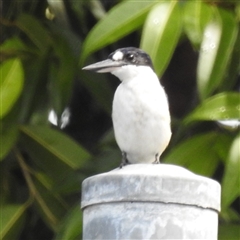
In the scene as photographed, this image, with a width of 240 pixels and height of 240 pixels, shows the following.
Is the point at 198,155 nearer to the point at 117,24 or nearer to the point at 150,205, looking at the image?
the point at 117,24

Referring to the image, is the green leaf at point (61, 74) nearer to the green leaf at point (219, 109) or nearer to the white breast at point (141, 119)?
the green leaf at point (219, 109)

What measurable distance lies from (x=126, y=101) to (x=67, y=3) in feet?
2.96

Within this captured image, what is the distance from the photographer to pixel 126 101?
4.01 feet

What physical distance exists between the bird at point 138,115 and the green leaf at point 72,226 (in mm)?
491

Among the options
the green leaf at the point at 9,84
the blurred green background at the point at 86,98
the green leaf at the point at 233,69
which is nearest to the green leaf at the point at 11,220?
the blurred green background at the point at 86,98

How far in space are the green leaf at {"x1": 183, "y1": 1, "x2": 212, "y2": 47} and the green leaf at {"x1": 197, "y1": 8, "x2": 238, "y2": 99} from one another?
3 centimetres

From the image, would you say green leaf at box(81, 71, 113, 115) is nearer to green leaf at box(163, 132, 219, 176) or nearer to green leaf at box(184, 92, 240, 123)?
green leaf at box(163, 132, 219, 176)

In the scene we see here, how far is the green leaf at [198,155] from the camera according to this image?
5.70 feet

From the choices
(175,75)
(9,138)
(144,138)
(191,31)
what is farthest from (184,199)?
(175,75)

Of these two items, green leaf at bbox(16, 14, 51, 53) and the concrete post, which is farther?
green leaf at bbox(16, 14, 51, 53)

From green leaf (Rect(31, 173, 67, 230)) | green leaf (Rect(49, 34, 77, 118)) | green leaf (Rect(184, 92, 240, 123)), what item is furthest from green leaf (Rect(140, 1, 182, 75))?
green leaf (Rect(31, 173, 67, 230))

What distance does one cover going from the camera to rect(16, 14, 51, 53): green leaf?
2084 millimetres

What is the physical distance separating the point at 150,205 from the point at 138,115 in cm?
28

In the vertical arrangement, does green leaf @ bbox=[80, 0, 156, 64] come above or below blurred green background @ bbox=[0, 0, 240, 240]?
above
